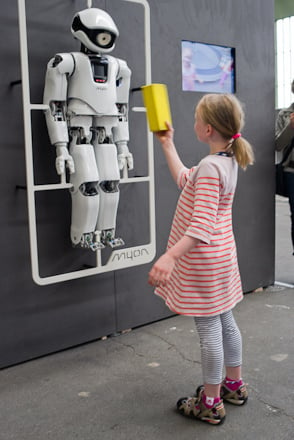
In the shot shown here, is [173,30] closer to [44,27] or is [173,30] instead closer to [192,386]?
[44,27]

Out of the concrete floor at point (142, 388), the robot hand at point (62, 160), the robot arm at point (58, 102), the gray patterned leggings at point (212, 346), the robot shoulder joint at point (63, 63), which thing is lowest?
the concrete floor at point (142, 388)

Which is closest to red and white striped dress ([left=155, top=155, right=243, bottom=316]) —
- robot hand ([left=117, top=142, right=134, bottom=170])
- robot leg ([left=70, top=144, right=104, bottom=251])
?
robot leg ([left=70, top=144, right=104, bottom=251])

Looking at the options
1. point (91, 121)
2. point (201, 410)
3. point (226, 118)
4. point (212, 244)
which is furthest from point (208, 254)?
point (91, 121)

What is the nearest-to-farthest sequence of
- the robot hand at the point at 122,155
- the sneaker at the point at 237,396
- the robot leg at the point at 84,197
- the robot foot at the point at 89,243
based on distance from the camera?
the sneaker at the point at 237,396
the robot leg at the point at 84,197
the robot foot at the point at 89,243
the robot hand at the point at 122,155

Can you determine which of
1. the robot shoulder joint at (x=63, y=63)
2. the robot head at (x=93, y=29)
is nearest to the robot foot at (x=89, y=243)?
the robot shoulder joint at (x=63, y=63)

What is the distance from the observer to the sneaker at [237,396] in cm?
222

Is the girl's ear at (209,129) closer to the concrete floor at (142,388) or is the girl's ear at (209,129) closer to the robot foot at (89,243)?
the robot foot at (89,243)

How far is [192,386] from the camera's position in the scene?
2.41 m

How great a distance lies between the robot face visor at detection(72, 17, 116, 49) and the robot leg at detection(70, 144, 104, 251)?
0.49 meters

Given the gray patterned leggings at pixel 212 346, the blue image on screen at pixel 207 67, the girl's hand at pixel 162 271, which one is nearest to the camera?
the girl's hand at pixel 162 271

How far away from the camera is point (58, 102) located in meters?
2.52

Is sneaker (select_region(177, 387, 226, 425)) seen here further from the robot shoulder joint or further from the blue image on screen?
the blue image on screen

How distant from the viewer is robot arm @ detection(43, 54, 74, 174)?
2467 millimetres

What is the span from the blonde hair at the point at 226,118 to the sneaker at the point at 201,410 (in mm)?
953
